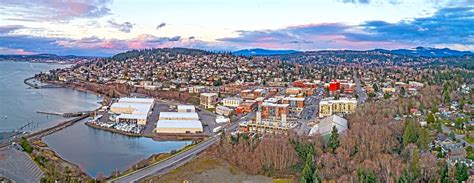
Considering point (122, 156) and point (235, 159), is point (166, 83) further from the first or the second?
point (235, 159)

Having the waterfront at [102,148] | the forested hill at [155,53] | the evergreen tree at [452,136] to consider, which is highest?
the forested hill at [155,53]

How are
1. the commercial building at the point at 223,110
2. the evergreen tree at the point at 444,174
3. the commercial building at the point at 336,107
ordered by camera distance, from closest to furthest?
the evergreen tree at the point at 444,174, the commercial building at the point at 336,107, the commercial building at the point at 223,110

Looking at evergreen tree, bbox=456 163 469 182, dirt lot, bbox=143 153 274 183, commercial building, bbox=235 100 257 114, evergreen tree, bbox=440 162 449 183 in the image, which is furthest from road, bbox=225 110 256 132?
evergreen tree, bbox=456 163 469 182

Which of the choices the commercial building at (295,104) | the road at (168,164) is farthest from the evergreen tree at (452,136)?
the commercial building at (295,104)

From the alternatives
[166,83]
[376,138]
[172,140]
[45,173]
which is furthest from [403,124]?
[166,83]

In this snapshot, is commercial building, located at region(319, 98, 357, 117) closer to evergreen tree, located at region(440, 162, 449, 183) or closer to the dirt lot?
the dirt lot

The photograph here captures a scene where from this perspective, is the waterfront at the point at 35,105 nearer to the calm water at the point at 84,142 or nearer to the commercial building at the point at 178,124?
the calm water at the point at 84,142

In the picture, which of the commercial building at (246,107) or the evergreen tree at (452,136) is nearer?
the evergreen tree at (452,136)
